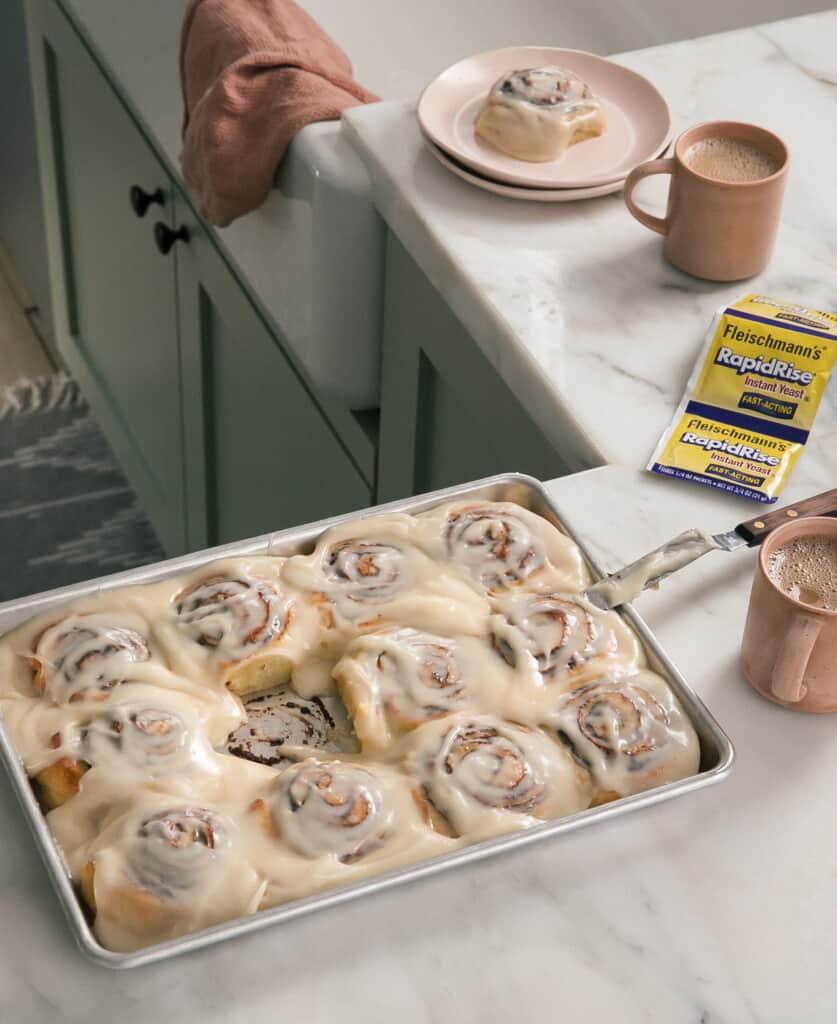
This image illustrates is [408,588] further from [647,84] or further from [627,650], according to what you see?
[647,84]

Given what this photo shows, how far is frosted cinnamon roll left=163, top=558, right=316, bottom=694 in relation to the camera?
0.78m

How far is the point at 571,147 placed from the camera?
1238 mm

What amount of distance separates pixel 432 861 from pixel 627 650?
182mm

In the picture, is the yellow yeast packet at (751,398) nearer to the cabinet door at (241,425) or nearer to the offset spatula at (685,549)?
the offset spatula at (685,549)

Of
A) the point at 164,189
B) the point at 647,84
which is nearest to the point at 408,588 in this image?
the point at 647,84

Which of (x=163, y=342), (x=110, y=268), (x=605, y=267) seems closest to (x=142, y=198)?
(x=163, y=342)

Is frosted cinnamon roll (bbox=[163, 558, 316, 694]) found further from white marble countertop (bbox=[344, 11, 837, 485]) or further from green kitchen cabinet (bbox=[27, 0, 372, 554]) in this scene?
green kitchen cabinet (bbox=[27, 0, 372, 554])

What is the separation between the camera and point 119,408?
7.39 ft

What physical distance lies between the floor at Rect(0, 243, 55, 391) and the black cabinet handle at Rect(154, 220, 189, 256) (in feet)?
2.93

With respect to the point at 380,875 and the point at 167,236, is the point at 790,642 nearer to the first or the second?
the point at 380,875

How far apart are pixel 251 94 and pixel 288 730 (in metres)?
0.79

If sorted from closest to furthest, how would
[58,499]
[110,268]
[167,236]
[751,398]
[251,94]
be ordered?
[751,398] < [251,94] < [167,236] < [110,268] < [58,499]

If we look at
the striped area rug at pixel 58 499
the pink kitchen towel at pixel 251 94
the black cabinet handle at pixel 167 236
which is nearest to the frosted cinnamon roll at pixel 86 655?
the pink kitchen towel at pixel 251 94

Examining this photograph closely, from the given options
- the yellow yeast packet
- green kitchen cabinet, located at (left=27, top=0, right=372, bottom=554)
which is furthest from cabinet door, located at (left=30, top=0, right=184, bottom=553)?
the yellow yeast packet
